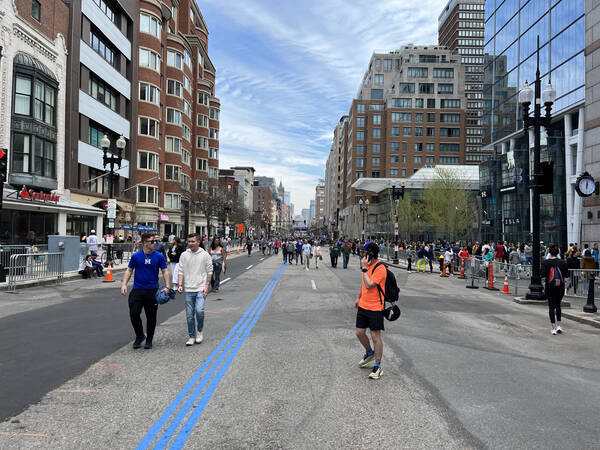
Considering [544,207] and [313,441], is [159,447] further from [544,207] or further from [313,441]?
→ [544,207]

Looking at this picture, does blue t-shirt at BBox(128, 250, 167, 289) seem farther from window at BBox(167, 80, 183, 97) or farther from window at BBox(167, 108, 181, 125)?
window at BBox(167, 80, 183, 97)

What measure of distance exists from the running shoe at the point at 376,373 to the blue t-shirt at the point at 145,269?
3.80 metres

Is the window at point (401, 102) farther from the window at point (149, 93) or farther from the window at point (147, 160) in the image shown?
the window at point (147, 160)

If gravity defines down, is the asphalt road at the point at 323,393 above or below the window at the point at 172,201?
below

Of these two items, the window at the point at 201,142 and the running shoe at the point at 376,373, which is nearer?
the running shoe at the point at 376,373

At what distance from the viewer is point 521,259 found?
84.1 feet

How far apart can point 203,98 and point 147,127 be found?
72.3 ft

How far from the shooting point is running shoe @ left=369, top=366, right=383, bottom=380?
5898mm

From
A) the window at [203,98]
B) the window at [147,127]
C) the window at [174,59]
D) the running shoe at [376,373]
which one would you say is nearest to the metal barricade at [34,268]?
the running shoe at [376,373]

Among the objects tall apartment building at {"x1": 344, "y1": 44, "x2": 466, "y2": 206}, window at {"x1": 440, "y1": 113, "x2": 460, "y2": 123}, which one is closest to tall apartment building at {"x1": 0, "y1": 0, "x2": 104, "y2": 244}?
tall apartment building at {"x1": 344, "y1": 44, "x2": 466, "y2": 206}

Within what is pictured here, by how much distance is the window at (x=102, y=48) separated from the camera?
119 feet

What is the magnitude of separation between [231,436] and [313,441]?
749 millimetres

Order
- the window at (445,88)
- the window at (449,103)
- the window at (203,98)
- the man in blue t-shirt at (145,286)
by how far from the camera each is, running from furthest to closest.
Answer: the window at (445,88) < the window at (449,103) < the window at (203,98) < the man in blue t-shirt at (145,286)

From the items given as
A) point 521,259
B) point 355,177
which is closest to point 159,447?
point 521,259
